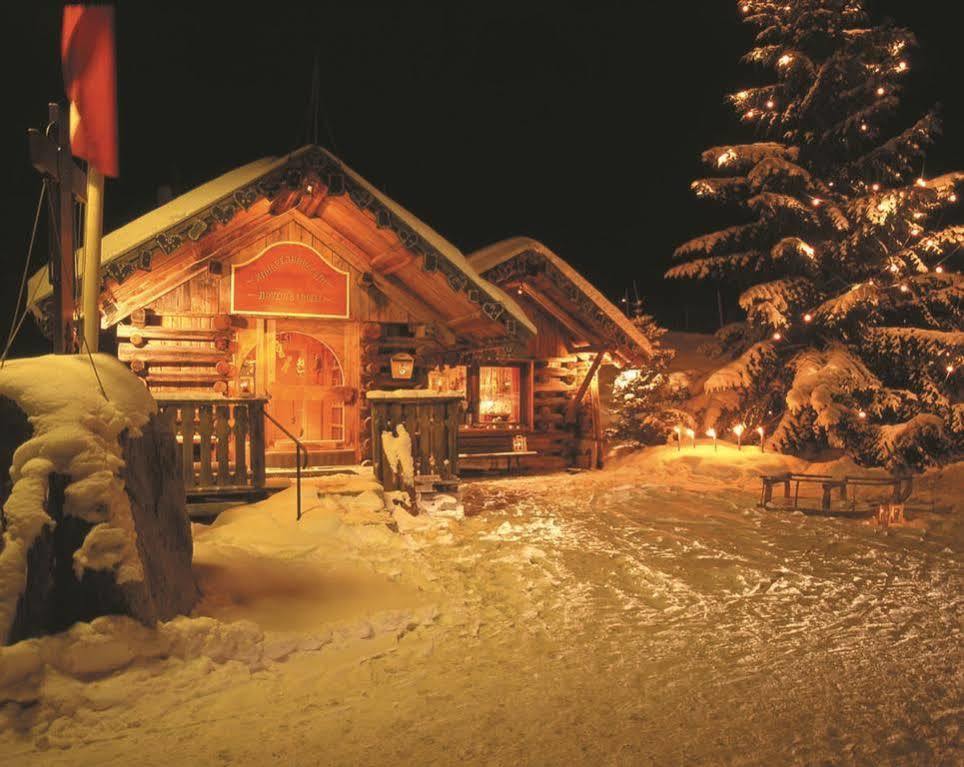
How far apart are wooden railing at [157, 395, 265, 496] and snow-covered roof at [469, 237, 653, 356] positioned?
7.21 meters

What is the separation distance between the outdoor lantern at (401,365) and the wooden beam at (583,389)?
6.00m

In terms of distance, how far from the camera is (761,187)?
676 inches

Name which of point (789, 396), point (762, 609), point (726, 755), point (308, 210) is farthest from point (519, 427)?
point (726, 755)

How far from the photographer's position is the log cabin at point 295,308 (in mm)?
10625

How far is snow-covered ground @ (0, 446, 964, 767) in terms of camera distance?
4.09 metres

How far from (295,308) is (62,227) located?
24.5 feet

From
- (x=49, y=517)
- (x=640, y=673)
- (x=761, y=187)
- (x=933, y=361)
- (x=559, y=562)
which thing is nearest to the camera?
(x=49, y=517)

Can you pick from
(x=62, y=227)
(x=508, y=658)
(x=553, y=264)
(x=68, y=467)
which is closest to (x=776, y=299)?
(x=553, y=264)

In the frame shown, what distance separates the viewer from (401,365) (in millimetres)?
Answer: 14117

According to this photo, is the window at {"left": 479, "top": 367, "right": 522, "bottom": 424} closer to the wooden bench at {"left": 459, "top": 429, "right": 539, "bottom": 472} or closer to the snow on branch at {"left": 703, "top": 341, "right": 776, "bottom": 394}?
the wooden bench at {"left": 459, "top": 429, "right": 539, "bottom": 472}

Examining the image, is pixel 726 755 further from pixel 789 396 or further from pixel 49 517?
pixel 789 396

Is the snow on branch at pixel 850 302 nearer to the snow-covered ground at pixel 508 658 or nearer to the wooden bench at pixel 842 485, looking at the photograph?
the wooden bench at pixel 842 485

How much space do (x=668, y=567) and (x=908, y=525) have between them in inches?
181

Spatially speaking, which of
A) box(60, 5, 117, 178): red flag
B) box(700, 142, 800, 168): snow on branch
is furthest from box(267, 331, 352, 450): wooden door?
box(700, 142, 800, 168): snow on branch
